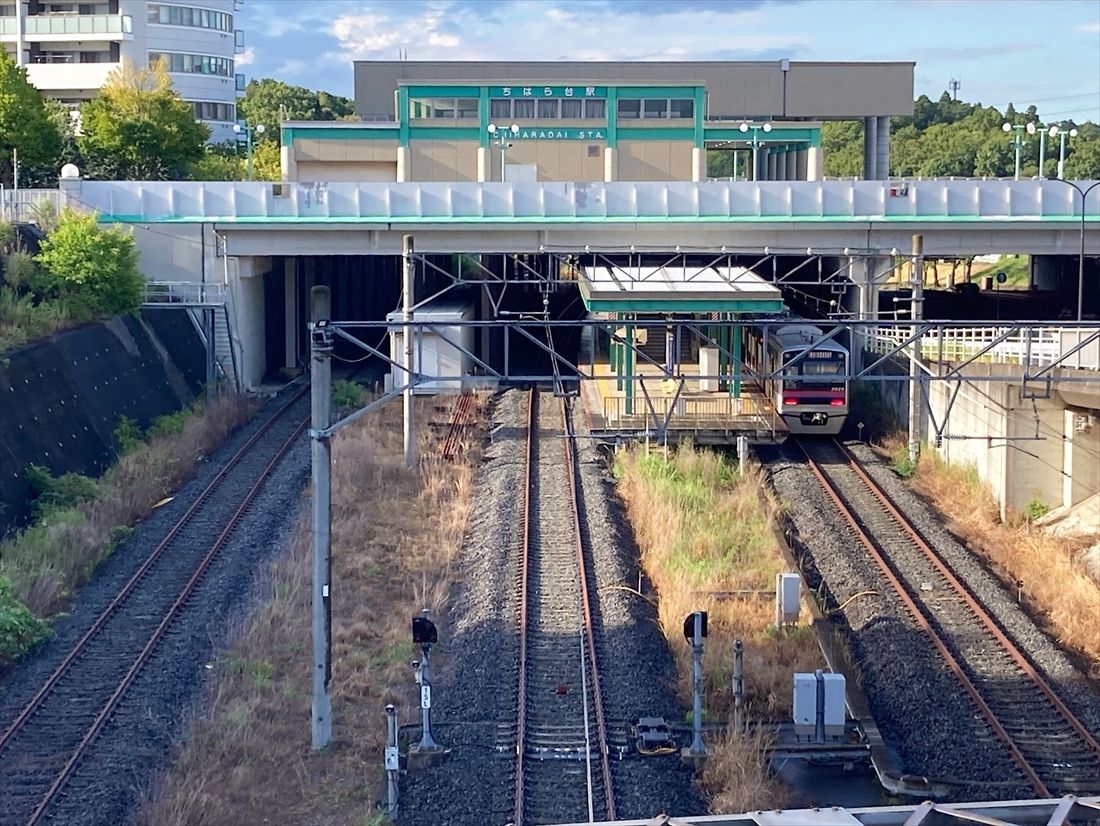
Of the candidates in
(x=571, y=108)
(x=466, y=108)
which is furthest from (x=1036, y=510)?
(x=466, y=108)

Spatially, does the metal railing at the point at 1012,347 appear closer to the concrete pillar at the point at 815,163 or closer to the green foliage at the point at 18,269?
the green foliage at the point at 18,269

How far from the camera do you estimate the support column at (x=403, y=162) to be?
4038 centimetres

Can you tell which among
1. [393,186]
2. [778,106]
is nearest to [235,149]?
[778,106]

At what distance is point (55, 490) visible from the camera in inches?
750

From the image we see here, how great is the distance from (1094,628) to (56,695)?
33.7 ft

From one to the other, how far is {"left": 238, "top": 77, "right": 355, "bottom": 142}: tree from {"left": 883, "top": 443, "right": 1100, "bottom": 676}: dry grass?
65.9 metres

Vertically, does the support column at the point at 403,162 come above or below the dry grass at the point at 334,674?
above

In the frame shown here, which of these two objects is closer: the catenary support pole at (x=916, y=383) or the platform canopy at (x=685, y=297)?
the platform canopy at (x=685, y=297)

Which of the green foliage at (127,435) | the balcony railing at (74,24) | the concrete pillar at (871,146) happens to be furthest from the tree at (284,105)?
the green foliage at (127,435)

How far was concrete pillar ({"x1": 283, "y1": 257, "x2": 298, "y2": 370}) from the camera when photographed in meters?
34.7

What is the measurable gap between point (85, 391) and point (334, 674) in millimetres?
11454

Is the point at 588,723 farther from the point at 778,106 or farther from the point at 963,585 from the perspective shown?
the point at 778,106

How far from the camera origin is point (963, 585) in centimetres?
1639

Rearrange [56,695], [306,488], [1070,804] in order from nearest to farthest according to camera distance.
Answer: [1070,804]
[56,695]
[306,488]
